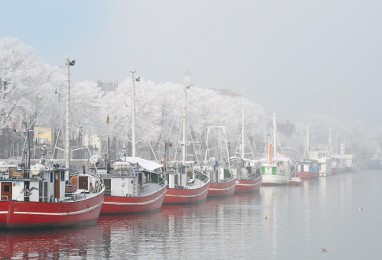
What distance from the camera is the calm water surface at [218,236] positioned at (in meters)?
46.2

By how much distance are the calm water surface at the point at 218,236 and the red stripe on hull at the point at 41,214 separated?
26.2 inches

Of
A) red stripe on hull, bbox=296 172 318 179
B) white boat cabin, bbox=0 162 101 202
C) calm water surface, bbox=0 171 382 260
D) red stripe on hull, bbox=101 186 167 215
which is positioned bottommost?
calm water surface, bbox=0 171 382 260

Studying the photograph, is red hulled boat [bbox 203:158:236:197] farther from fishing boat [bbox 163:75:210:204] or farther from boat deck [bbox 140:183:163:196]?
boat deck [bbox 140:183:163:196]

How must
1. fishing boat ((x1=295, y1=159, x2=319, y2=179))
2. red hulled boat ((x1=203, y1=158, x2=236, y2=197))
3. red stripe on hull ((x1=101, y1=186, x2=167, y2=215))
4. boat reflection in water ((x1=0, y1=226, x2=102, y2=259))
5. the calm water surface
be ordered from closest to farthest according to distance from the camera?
boat reflection in water ((x1=0, y1=226, x2=102, y2=259)) → the calm water surface → red stripe on hull ((x1=101, y1=186, x2=167, y2=215)) → red hulled boat ((x1=203, y1=158, x2=236, y2=197)) → fishing boat ((x1=295, y1=159, x2=319, y2=179))

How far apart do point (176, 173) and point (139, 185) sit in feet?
33.0

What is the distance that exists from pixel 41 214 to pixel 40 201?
145 centimetres

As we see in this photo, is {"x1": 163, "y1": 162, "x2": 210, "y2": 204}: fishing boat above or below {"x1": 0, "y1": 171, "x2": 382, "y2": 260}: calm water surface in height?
above

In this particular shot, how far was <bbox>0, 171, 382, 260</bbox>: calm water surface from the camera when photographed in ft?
151

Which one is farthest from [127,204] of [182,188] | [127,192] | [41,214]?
[182,188]

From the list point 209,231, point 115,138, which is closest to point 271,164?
A: point 115,138

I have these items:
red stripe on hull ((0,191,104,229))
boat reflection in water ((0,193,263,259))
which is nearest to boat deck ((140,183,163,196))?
boat reflection in water ((0,193,263,259))

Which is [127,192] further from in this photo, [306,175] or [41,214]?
[306,175]

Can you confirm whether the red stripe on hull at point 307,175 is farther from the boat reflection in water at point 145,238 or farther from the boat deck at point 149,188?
the boat reflection in water at point 145,238

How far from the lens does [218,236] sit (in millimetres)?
54594
